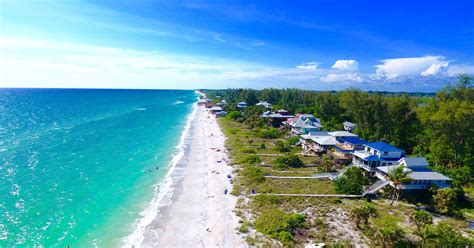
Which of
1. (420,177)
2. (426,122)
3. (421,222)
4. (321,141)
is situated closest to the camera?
(421,222)

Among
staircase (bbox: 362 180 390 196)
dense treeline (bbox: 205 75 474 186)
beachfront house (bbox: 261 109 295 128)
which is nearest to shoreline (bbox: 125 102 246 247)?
staircase (bbox: 362 180 390 196)

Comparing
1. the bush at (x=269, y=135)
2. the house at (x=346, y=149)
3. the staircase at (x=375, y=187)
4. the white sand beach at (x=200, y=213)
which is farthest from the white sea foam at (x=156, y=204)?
the house at (x=346, y=149)

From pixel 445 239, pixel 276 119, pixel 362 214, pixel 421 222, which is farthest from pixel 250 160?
pixel 276 119

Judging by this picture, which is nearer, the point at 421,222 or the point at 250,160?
the point at 421,222

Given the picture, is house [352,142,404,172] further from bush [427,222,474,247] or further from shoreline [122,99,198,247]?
shoreline [122,99,198,247]

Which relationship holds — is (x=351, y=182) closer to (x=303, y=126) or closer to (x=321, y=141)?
(x=321, y=141)

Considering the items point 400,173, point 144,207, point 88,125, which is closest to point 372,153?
point 400,173

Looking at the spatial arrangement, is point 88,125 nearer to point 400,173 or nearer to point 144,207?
point 144,207
